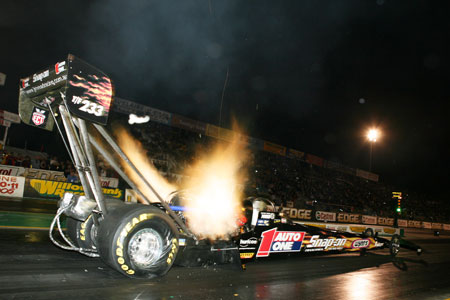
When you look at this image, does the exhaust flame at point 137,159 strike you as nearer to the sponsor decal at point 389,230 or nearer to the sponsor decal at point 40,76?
the sponsor decal at point 40,76

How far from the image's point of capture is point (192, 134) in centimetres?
2577

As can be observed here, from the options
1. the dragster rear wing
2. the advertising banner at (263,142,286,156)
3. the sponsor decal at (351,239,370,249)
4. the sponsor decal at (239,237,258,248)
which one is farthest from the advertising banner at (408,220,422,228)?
the dragster rear wing

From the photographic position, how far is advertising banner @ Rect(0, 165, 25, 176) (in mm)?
13016

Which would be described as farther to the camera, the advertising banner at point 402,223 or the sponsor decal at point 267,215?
the advertising banner at point 402,223

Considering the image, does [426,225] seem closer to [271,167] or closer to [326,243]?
[271,167]

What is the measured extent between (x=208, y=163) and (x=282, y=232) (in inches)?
715

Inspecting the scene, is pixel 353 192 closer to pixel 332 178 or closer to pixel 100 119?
pixel 332 178

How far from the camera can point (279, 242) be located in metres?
6.22

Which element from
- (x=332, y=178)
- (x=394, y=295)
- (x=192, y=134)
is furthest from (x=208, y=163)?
(x=394, y=295)

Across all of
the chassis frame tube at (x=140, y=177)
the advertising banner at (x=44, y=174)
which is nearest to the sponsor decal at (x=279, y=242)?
the chassis frame tube at (x=140, y=177)

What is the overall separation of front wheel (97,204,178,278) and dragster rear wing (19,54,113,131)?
48.8 inches

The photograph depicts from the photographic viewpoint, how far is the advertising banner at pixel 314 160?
34.5 meters

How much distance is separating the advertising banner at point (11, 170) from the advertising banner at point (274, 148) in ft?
66.4

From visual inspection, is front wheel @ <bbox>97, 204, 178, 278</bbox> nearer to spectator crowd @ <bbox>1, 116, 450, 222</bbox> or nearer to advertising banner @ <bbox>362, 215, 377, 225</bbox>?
spectator crowd @ <bbox>1, 116, 450, 222</bbox>
